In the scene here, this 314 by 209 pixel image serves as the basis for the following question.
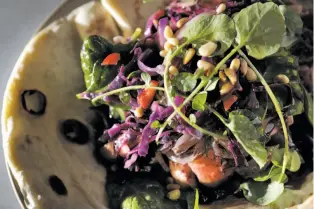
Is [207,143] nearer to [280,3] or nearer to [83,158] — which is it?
[83,158]

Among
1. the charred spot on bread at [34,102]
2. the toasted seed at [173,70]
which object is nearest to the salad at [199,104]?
the toasted seed at [173,70]

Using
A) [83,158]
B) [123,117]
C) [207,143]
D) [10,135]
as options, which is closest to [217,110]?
[207,143]

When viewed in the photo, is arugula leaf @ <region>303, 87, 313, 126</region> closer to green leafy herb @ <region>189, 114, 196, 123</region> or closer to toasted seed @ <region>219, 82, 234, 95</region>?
toasted seed @ <region>219, 82, 234, 95</region>

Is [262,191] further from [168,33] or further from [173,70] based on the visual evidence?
[168,33]

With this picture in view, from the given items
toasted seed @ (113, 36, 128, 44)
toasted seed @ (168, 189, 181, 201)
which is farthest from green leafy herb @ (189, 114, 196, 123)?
toasted seed @ (113, 36, 128, 44)

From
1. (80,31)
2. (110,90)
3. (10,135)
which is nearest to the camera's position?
(10,135)

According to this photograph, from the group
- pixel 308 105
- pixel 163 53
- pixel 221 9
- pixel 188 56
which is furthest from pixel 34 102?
pixel 308 105
